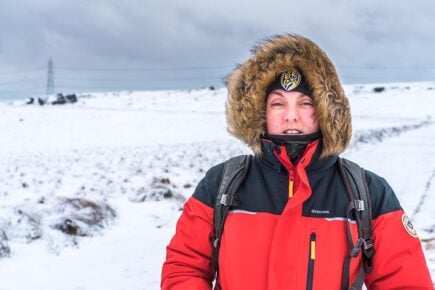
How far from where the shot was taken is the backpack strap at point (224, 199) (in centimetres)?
211

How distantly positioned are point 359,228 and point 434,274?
255 cm

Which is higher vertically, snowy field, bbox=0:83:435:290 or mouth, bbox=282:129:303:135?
mouth, bbox=282:129:303:135

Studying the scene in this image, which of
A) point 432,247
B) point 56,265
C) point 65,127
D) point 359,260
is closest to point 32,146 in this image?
point 65,127

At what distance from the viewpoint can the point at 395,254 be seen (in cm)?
195

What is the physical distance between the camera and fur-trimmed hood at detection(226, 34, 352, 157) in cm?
218

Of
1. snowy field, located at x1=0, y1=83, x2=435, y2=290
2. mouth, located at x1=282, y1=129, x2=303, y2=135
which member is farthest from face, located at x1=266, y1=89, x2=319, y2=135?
snowy field, located at x1=0, y1=83, x2=435, y2=290

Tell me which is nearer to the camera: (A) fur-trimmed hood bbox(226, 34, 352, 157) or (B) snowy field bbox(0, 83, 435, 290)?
(A) fur-trimmed hood bbox(226, 34, 352, 157)

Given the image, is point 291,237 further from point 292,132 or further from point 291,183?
point 292,132

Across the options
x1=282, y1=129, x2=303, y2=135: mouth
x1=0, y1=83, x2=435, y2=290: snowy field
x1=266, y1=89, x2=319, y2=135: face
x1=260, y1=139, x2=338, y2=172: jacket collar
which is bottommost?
x1=0, y1=83, x2=435, y2=290: snowy field

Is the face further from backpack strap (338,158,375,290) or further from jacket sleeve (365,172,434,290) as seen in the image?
jacket sleeve (365,172,434,290)

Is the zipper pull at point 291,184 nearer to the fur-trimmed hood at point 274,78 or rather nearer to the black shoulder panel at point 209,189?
the fur-trimmed hood at point 274,78

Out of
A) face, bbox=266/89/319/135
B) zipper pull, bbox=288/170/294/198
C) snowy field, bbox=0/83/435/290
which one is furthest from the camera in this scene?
snowy field, bbox=0/83/435/290

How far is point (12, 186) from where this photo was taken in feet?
29.1

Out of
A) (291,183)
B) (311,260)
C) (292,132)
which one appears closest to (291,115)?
(292,132)
